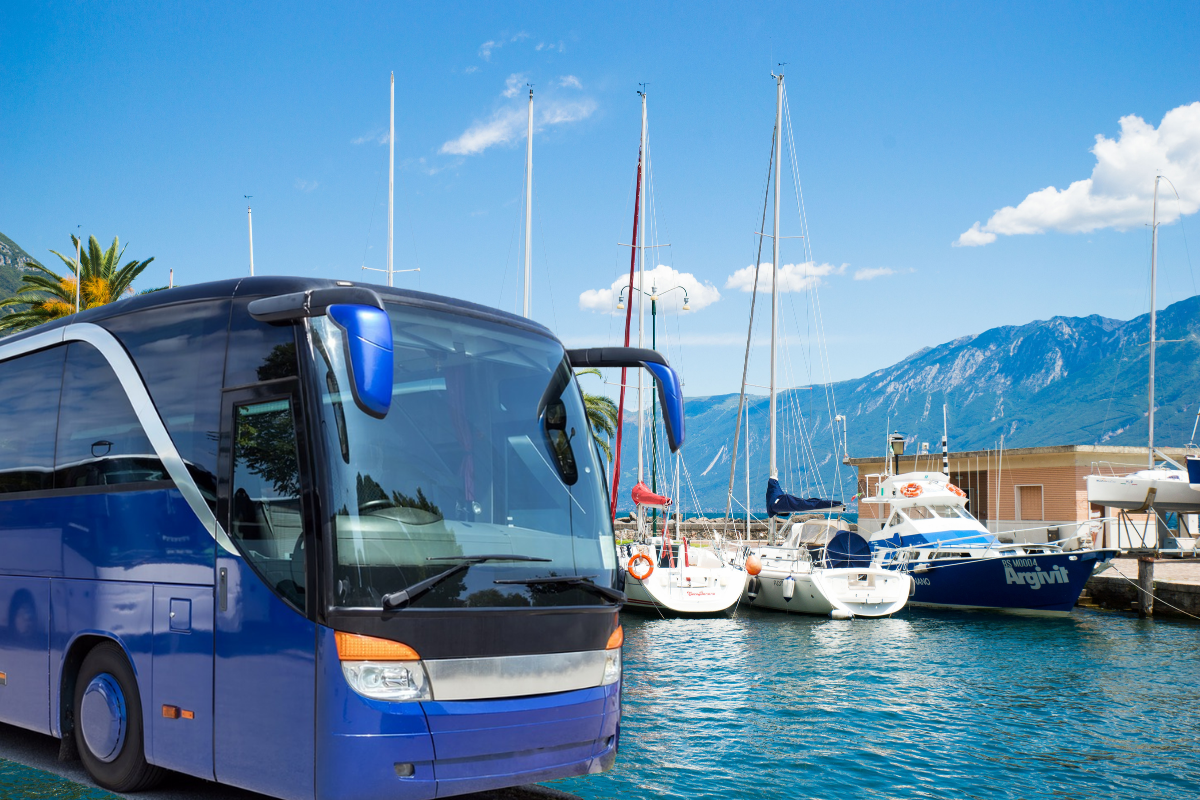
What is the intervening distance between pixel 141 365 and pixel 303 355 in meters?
1.99

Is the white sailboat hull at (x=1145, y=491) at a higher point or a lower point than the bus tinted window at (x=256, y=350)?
lower

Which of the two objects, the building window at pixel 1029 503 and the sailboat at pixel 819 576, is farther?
the building window at pixel 1029 503

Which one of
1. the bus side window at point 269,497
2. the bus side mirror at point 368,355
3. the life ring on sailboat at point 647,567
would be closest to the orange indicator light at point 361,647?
the bus side window at point 269,497

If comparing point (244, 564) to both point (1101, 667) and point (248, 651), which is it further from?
point (1101, 667)

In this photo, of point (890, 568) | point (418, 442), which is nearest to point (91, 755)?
point (418, 442)

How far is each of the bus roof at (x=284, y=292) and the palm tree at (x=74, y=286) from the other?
99.4ft

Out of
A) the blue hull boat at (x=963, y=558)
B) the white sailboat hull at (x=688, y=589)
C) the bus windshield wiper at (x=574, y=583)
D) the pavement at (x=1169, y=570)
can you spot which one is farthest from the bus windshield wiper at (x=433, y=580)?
the pavement at (x=1169, y=570)

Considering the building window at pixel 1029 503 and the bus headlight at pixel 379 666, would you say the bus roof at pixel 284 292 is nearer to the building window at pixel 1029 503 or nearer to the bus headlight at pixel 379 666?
the bus headlight at pixel 379 666

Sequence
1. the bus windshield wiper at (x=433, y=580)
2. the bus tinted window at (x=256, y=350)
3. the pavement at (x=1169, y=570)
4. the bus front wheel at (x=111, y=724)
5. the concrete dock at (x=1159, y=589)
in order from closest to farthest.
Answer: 1. the bus windshield wiper at (x=433, y=580)
2. the bus tinted window at (x=256, y=350)
3. the bus front wheel at (x=111, y=724)
4. the concrete dock at (x=1159, y=589)
5. the pavement at (x=1169, y=570)

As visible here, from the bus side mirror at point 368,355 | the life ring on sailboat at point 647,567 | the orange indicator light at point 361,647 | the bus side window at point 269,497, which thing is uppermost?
the bus side mirror at point 368,355

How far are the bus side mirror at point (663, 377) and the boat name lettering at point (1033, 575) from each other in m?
23.1

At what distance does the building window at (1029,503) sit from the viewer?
40.4 metres

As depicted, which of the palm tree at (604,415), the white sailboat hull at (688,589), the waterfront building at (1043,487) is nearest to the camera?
the white sailboat hull at (688,589)

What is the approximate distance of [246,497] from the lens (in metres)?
5.82
